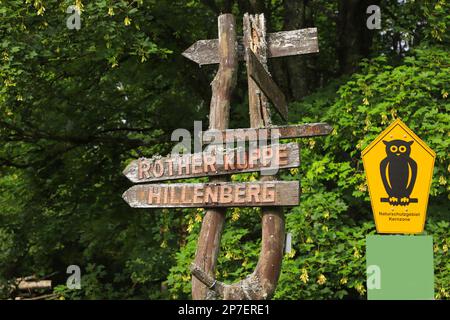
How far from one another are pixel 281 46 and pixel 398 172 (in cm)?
173

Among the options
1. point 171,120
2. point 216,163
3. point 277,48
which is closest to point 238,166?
point 216,163

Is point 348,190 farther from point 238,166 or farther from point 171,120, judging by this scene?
point 238,166

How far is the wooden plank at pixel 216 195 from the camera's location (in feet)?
20.6

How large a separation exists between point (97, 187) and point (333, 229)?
22.1ft

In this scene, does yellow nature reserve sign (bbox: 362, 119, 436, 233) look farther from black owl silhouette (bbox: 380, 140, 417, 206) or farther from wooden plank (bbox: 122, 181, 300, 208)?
wooden plank (bbox: 122, 181, 300, 208)

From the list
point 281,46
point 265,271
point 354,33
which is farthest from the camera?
point 354,33

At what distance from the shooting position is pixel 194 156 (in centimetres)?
665

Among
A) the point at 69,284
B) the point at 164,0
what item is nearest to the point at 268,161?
the point at 164,0

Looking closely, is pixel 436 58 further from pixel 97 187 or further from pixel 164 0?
pixel 97 187

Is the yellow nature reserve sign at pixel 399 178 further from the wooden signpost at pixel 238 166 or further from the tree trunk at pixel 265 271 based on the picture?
the tree trunk at pixel 265 271

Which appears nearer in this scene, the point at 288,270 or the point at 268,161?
the point at 268,161

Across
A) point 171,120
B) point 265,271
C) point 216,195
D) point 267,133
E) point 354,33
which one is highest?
point 354,33

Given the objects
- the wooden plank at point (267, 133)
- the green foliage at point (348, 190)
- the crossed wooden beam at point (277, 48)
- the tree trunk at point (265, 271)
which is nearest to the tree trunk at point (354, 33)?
the green foliage at point (348, 190)

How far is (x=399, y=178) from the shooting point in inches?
238
